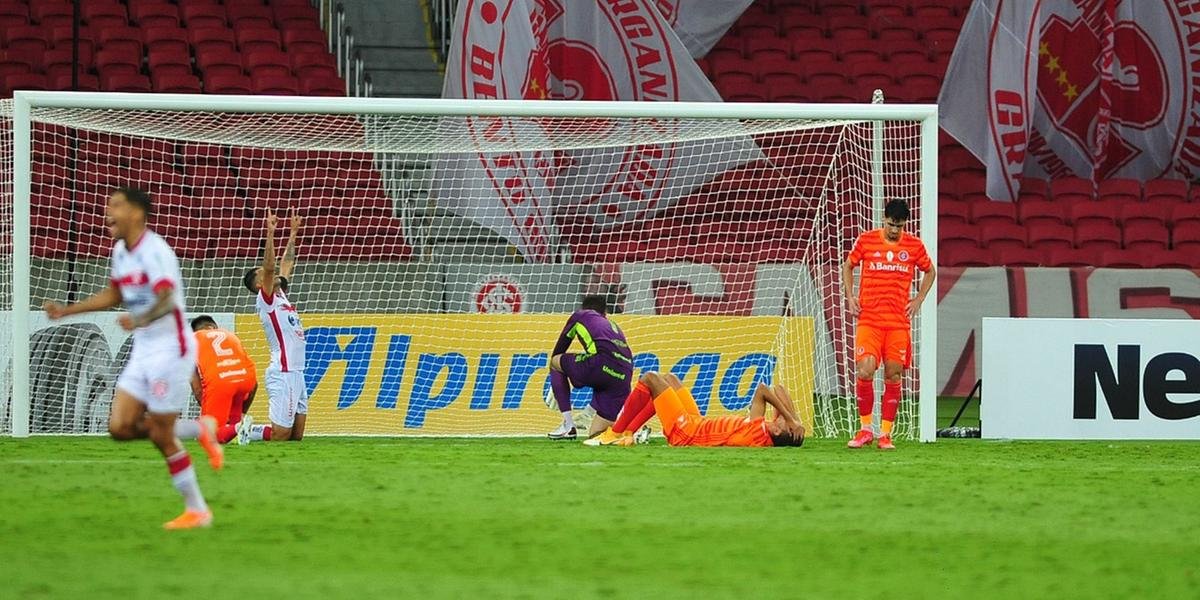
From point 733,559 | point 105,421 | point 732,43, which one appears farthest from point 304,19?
point 733,559

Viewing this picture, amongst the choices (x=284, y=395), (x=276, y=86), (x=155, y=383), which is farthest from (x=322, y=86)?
(x=155, y=383)

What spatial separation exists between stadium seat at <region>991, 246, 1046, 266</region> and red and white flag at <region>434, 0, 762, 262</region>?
11.4 feet

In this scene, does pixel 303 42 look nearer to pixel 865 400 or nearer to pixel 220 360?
pixel 220 360

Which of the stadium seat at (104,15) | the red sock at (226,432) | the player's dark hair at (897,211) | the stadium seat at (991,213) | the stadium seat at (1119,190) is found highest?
the stadium seat at (104,15)

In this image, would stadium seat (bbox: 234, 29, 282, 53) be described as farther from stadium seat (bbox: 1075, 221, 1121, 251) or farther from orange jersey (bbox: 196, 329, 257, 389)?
stadium seat (bbox: 1075, 221, 1121, 251)

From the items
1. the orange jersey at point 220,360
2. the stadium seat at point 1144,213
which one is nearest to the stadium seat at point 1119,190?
the stadium seat at point 1144,213

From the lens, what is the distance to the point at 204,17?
67.9 ft

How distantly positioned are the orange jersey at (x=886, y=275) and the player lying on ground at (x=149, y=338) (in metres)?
6.33

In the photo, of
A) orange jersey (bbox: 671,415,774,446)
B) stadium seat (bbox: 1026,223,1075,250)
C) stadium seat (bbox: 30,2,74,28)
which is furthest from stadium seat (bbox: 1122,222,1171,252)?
stadium seat (bbox: 30,2,74,28)

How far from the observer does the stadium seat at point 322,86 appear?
63.8 ft

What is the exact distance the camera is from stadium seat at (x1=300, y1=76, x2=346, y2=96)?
765 inches

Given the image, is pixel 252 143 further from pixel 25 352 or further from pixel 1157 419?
pixel 1157 419

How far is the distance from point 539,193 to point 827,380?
373cm

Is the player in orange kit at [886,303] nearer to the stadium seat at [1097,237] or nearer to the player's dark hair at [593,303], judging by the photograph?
the player's dark hair at [593,303]
